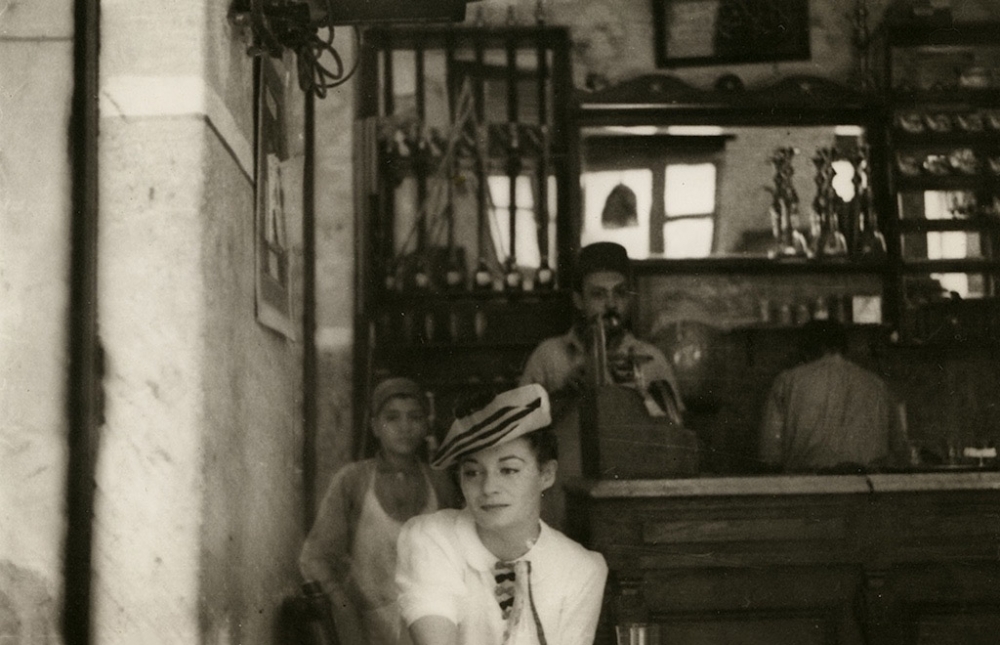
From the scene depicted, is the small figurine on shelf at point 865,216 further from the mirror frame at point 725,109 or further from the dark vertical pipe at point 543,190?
the dark vertical pipe at point 543,190

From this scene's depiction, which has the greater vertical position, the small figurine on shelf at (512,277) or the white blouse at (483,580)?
the small figurine on shelf at (512,277)

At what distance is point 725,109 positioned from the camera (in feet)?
18.2

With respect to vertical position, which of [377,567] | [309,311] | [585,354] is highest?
[309,311]

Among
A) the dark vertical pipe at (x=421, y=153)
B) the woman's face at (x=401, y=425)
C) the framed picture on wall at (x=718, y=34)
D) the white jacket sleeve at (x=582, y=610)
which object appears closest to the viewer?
the white jacket sleeve at (x=582, y=610)

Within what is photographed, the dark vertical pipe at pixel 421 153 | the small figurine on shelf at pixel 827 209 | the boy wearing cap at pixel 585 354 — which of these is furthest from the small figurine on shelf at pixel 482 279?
the small figurine on shelf at pixel 827 209

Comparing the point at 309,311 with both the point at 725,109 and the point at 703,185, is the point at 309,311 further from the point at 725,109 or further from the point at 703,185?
the point at 725,109

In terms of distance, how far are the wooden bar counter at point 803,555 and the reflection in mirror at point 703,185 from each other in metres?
2.38

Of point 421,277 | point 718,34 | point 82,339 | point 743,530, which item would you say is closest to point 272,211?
point 82,339

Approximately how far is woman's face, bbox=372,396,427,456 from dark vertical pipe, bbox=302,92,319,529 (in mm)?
863

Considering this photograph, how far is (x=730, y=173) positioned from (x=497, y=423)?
3.45 m

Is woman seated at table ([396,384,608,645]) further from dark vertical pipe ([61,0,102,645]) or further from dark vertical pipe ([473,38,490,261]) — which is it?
dark vertical pipe ([473,38,490,261])

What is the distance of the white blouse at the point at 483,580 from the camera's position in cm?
246

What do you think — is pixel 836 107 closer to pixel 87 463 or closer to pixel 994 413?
pixel 994 413

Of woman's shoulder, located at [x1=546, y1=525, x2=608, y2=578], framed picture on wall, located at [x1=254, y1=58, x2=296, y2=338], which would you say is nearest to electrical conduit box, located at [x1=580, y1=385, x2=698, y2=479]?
Answer: woman's shoulder, located at [x1=546, y1=525, x2=608, y2=578]
